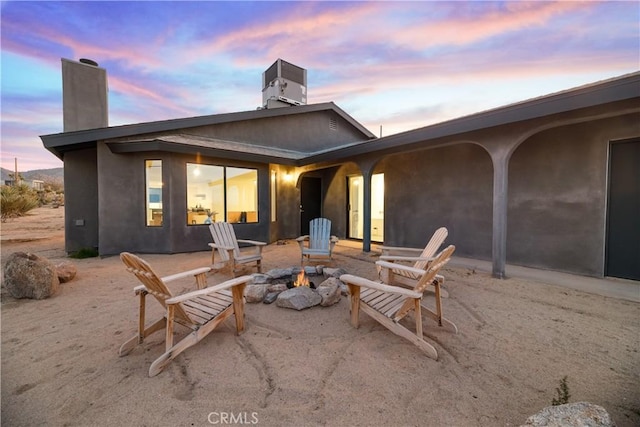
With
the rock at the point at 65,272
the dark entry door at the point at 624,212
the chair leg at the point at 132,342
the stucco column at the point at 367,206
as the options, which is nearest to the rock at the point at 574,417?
the chair leg at the point at 132,342

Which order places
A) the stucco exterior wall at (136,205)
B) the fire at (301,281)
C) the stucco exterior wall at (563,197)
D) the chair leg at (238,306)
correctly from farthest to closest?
the stucco exterior wall at (136,205), the stucco exterior wall at (563,197), the fire at (301,281), the chair leg at (238,306)

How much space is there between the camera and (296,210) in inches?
372

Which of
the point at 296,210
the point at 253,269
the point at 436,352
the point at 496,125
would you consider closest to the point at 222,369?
the point at 436,352

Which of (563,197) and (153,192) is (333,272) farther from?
(153,192)

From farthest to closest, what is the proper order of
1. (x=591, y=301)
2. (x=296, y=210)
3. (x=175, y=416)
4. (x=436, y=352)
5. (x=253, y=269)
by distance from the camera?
(x=296, y=210) < (x=253, y=269) < (x=591, y=301) < (x=436, y=352) < (x=175, y=416)

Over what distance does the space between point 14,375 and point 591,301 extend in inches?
235

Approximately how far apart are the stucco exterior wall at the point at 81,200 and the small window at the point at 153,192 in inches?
78.0

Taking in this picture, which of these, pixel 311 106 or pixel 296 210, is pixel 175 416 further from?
pixel 311 106

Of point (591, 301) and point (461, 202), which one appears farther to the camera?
point (461, 202)

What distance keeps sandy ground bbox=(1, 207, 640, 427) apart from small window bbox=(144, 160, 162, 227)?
3.49 meters

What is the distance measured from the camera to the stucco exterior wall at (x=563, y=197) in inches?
172

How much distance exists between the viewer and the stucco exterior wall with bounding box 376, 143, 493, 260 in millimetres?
5855

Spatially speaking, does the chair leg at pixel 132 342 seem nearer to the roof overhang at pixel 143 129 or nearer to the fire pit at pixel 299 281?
the fire pit at pixel 299 281

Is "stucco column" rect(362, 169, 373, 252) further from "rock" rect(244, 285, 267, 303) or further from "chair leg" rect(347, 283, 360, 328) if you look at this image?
"chair leg" rect(347, 283, 360, 328)
